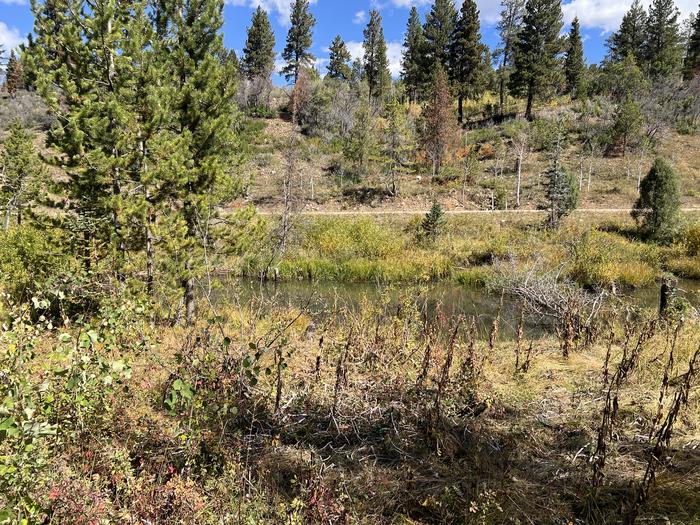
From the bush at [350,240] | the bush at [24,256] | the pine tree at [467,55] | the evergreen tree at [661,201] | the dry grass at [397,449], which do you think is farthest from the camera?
the pine tree at [467,55]

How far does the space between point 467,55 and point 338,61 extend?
20449mm

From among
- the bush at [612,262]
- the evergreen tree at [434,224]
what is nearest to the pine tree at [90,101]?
the bush at [612,262]

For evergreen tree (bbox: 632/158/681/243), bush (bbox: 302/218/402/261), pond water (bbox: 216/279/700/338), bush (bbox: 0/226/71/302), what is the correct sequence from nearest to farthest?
bush (bbox: 0/226/71/302) < pond water (bbox: 216/279/700/338) < evergreen tree (bbox: 632/158/681/243) < bush (bbox: 302/218/402/261)

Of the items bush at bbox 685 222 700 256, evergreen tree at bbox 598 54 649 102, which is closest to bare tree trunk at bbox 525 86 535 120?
evergreen tree at bbox 598 54 649 102

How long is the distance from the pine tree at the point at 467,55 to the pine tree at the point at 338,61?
17384 millimetres

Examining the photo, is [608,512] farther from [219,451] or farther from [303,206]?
[303,206]

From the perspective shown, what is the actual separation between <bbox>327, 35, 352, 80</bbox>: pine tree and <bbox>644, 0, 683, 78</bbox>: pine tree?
34218 mm

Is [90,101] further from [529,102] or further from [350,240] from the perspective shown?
[529,102]

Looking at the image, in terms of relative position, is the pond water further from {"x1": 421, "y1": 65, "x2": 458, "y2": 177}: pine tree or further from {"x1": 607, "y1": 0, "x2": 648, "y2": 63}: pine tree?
{"x1": 607, "y1": 0, "x2": 648, "y2": 63}: pine tree

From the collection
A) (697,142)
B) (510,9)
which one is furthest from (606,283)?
(510,9)

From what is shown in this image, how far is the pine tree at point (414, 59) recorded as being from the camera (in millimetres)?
47969

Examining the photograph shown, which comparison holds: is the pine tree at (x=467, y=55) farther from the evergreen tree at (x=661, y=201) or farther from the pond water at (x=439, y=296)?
the pond water at (x=439, y=296)

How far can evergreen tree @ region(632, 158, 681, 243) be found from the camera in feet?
70.9

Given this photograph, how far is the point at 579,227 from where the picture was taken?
23922 millimetres
